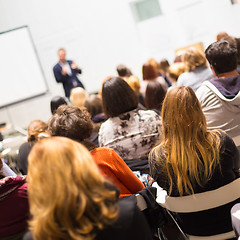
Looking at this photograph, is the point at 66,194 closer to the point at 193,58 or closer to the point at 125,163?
the point at 125,163

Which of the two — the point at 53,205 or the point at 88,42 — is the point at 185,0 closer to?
the point at 88,42

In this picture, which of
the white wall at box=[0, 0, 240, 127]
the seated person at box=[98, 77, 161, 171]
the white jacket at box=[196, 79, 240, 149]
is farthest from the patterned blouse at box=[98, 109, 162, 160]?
the white wall at box=[0, 0, 240, 127]

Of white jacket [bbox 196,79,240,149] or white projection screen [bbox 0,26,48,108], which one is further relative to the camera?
white projection screen [bbox 0,26,48,108]

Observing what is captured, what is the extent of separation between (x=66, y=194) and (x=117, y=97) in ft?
4.91

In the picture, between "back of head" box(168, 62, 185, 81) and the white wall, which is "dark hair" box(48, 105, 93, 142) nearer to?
"back of head" box(168, 62, 185, 81)

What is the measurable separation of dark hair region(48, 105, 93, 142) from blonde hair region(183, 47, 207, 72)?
1947 millimetres

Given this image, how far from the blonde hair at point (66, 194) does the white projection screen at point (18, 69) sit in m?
6.38

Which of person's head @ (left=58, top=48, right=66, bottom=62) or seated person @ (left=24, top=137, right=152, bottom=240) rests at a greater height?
person's head @ (left=58, top=48, right=66, bottom=62)

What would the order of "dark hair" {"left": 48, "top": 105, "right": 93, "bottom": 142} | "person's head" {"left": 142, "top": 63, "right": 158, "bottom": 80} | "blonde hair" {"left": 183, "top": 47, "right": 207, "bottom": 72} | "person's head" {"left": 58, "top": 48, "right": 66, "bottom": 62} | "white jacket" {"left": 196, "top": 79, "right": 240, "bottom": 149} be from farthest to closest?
"person's head" {"left": 58, "top": 48, "right": 66, "bottom": 62}
"person's head" {"left": 142, "top": 63, "right": 158, "bottom": 80}
"blonde hair" {"left": 183, "top": 47, "right": 207, "bottom": 72}
"white jacket" {"left": 196, "top": 79, "right": 240, "bottom": 149}
"dark hair" {"left": 48, "top": 105, "right": 93, "bottom": 142}

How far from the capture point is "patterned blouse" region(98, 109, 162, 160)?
101 inches

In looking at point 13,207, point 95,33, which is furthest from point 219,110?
point 95,33

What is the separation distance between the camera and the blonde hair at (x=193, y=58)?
3.67 m

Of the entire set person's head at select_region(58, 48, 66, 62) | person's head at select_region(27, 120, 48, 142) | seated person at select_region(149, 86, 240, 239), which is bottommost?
seated person at select_region(149, 86, 240, 239)

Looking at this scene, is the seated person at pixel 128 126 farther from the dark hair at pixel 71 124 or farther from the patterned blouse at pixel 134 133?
the dark hair at pixel 71 124
